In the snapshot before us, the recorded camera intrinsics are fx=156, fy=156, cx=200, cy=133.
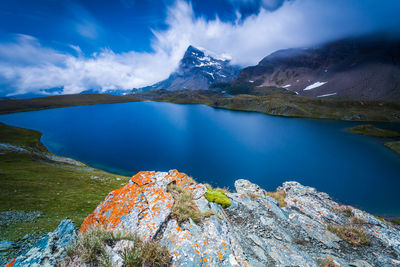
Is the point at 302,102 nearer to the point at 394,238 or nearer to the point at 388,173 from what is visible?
the point at 388,173

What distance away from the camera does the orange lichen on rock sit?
5816 mm

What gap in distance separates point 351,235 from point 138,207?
9.97m

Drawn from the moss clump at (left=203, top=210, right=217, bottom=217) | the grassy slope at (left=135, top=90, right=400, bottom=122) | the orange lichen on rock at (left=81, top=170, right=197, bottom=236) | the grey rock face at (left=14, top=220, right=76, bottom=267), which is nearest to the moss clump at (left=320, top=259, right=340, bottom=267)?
the moss clump at (left=203, top=210, right=217, bottom=217)

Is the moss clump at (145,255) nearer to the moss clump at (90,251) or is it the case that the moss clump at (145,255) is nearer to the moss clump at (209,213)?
the moss clump at (90,251)

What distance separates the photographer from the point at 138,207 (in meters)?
6.60

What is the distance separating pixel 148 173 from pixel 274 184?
33.7 metres

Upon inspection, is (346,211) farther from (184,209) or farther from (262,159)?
(262,159)

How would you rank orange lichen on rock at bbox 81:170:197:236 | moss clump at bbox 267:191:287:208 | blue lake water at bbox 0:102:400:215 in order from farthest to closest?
1. blue lake water at bbox 0:102:400:215
2. moss clump at bbox 267:191:287:208
3. orange lichen on rock at bbox 81:170:197:236

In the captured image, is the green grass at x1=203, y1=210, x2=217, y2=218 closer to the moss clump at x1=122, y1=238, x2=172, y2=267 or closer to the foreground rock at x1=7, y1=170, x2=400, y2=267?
the foreground rock at x1=7, y1=170, x2=400, y2=267

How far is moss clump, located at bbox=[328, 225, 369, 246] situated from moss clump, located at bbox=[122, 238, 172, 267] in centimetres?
834

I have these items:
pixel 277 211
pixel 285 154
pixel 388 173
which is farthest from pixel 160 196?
pixel 388 173

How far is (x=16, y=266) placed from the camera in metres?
3.53

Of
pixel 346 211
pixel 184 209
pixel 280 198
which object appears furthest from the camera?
pixel 280 198

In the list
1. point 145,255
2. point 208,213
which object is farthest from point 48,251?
point 208,213
